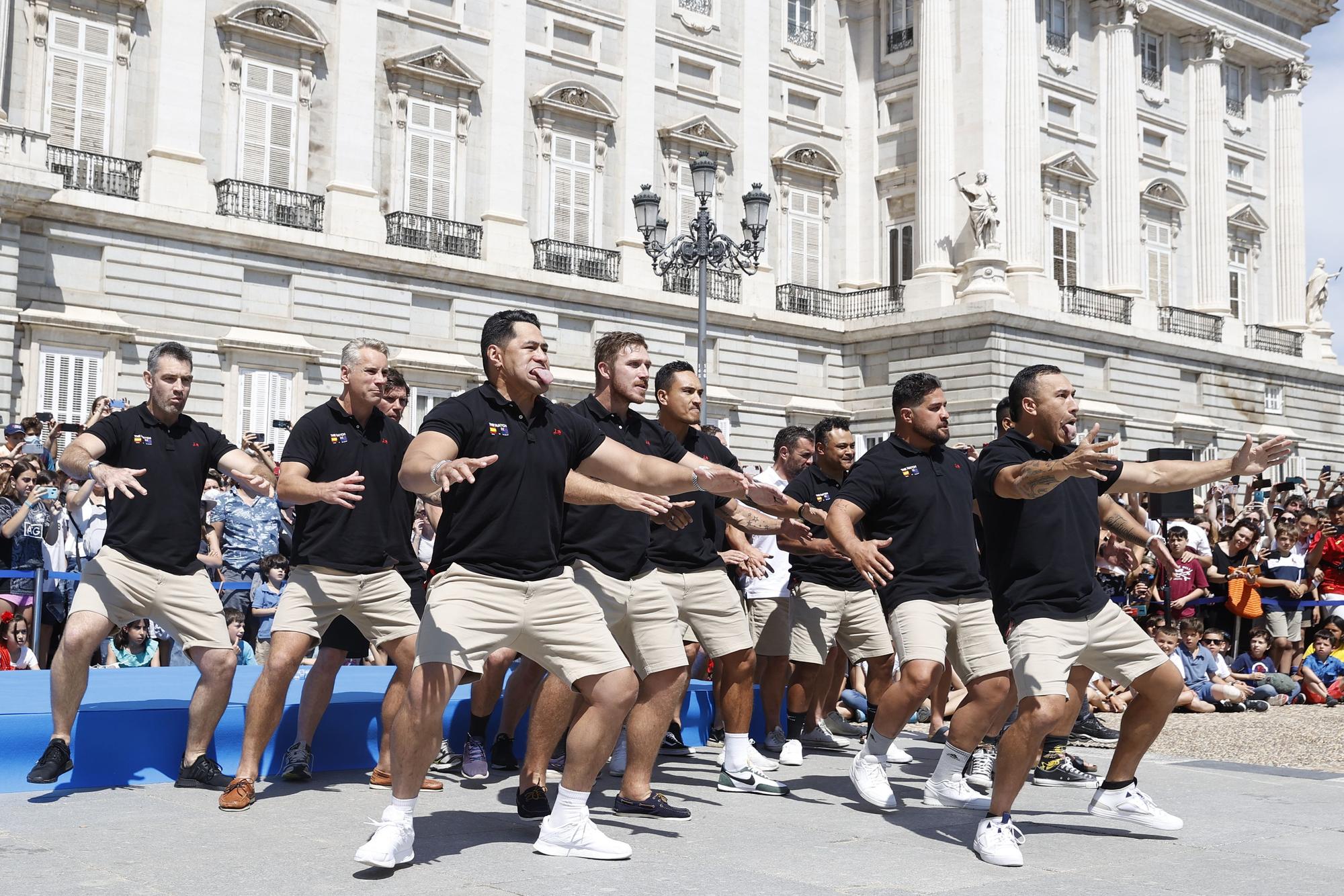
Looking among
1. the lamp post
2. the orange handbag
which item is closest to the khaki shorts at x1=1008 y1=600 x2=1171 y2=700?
the orange handbag

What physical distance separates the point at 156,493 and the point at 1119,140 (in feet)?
109

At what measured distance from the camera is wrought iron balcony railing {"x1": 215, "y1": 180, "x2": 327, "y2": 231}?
2411 cm

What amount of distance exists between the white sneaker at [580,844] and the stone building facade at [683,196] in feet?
59.8

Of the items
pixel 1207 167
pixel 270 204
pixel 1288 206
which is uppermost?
pixel 1207 167

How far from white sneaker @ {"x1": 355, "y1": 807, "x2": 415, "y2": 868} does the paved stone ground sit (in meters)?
0.06

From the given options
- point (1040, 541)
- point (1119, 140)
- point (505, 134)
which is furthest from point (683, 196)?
point (1040, 541)

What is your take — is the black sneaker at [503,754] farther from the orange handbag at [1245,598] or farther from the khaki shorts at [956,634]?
the orange handbag at [1245,598]

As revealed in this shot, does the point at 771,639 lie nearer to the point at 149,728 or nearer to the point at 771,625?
the point at 771,625

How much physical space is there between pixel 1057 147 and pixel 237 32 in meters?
19.7

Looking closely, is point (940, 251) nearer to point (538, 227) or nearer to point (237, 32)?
point (538, 227)

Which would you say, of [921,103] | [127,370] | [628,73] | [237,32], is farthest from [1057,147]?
[127,370]

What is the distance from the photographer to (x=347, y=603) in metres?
6.71

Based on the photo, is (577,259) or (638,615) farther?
(577,259)

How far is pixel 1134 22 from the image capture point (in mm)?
36156
